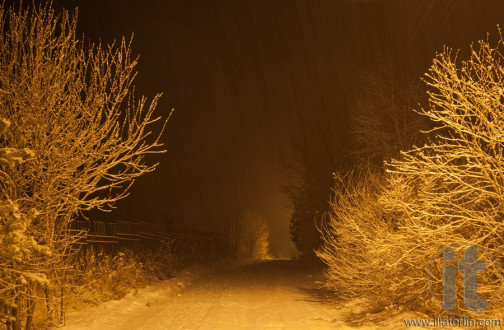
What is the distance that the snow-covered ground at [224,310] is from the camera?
9.77 meters

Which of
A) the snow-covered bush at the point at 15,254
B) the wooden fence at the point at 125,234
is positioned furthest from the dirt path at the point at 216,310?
the wooden fence at the point at 125,234

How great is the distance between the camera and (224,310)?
1176 centimetres

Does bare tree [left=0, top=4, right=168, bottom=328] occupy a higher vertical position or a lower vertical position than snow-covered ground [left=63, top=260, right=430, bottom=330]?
higher

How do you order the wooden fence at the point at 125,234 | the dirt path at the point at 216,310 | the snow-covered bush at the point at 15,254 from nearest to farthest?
the snow-covered bush at the point at 15,254 → the dirt path at the point at 216,310 → the wooden fence at the point at 125,234

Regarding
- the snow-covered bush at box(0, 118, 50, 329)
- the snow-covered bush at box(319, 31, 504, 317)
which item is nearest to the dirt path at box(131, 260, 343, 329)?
the snow-covered bush at box(319, 31, 504, 317)

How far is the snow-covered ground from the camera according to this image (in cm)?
977

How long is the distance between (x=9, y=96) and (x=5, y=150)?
212 cm

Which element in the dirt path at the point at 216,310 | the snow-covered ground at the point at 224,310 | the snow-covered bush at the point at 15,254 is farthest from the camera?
the dirt path at the point at 216,310

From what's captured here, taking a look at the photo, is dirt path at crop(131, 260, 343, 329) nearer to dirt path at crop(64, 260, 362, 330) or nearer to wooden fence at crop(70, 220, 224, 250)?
dirt path at crop(64, 260, 362, 330)

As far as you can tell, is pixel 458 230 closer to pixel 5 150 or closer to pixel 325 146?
pixel 5 150

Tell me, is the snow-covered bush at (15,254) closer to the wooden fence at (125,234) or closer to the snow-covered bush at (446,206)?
the wooden fence at (125,234)

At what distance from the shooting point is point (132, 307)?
491 inches

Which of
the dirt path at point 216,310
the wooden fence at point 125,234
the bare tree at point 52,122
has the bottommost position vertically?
the dirt path at point 216,310

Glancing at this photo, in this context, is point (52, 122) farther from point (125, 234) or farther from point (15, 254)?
point (125, 234)
